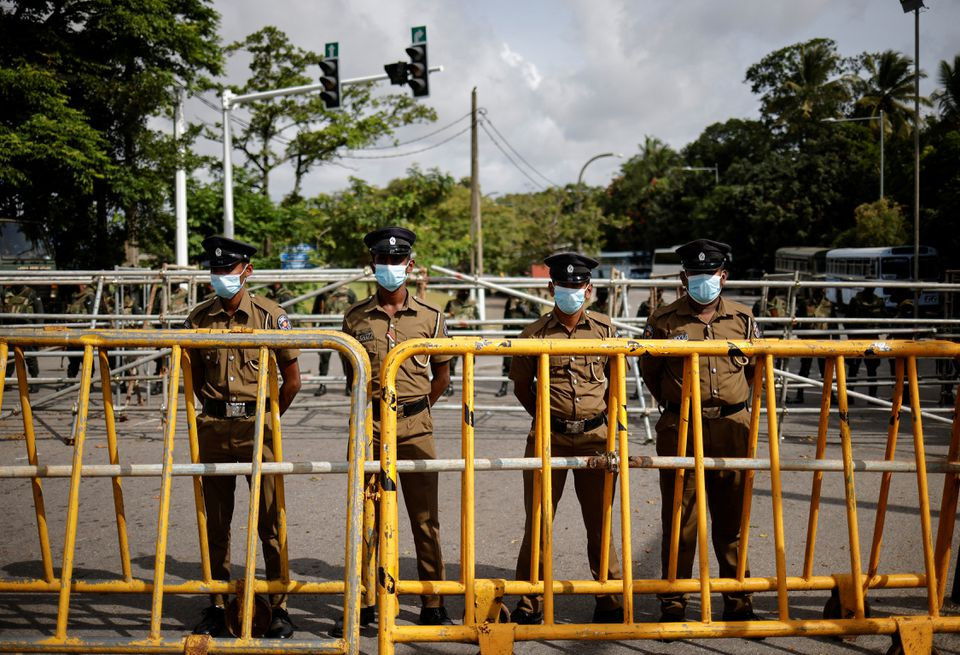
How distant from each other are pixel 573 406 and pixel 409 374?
0.93 metres

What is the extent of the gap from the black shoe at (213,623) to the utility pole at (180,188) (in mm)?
14281

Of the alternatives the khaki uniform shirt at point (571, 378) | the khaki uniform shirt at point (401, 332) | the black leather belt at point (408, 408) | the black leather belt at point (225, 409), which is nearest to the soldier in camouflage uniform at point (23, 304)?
the black leather belt at point (225, 409)

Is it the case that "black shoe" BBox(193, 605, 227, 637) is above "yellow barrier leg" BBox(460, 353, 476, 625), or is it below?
below

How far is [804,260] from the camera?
116 feet

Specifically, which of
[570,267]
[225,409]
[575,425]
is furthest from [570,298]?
[225,409]

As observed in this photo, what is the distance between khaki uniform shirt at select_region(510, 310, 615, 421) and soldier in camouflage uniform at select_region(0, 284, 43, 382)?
34.6 feet

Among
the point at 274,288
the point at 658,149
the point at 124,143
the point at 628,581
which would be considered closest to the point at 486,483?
the point at 628,581

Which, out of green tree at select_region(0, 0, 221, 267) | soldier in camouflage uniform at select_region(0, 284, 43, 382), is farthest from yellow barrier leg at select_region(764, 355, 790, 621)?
green tree at select_region(0, 0, 221, 267)

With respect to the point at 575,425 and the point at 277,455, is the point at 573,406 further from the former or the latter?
the point at 277,455

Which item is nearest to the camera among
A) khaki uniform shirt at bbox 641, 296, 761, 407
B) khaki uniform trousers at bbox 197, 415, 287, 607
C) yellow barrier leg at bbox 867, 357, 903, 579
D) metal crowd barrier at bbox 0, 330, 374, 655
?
metal crowd barrier at bbox 0, 330, 374, 655

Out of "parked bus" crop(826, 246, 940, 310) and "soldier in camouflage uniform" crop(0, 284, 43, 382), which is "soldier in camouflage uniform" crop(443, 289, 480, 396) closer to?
"soldier in camouflage uniform" crop(0, 284, 43, 382)

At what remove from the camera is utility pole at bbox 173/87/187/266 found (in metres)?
17.4

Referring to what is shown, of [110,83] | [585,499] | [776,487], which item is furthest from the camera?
[110,83]

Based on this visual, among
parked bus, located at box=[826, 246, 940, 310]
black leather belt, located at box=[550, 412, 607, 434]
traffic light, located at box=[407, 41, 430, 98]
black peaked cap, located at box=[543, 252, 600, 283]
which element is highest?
traffic light, located at box=[407, 41, 430, 98]
